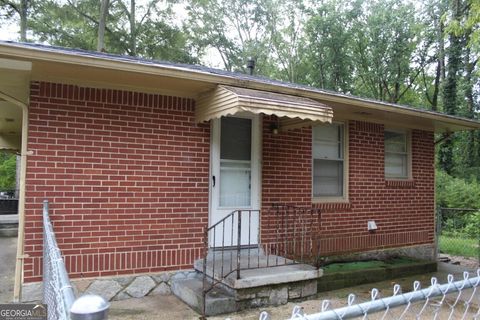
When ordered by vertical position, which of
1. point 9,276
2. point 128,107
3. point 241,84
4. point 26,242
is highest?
point 241,84

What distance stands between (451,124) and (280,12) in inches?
719

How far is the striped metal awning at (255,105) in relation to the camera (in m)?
4.50

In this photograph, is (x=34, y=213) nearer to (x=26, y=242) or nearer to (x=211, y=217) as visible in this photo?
(x=26, y=242)

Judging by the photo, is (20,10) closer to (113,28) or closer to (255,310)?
(113,28)

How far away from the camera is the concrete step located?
4305 mm

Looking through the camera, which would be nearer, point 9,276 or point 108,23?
point 9,276

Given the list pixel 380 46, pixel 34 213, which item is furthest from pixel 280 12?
pixel 34 213

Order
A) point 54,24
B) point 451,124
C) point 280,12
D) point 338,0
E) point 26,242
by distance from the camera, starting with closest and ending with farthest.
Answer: point 26,242 → point 451,124 → point 54,24 → point 338,0 → point 280,12

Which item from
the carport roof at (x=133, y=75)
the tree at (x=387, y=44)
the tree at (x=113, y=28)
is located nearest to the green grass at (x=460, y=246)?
the carport roof at (x=133, y=75)

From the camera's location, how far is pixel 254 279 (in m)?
4.47

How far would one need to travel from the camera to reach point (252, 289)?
4500 mm

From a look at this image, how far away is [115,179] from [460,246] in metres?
9.35

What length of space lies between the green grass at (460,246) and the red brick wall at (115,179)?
7473 mm

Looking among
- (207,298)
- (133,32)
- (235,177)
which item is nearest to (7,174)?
(133,32)
